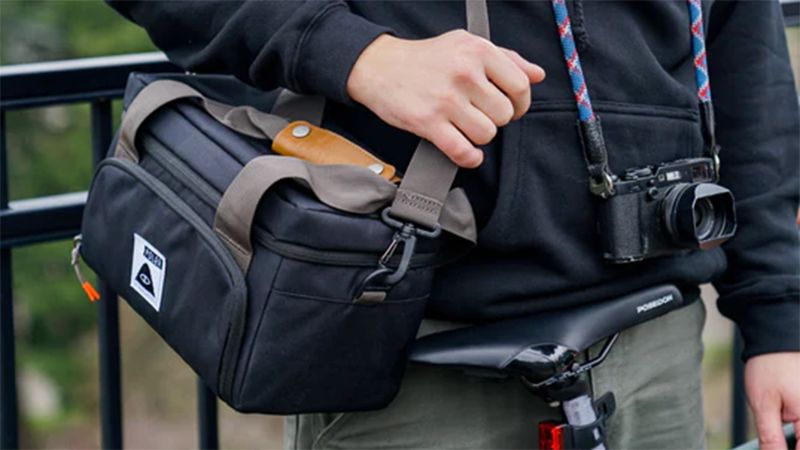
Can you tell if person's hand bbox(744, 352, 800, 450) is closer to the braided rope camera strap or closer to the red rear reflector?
the red rear reflector

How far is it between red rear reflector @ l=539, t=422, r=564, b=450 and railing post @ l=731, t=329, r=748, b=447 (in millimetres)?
1671

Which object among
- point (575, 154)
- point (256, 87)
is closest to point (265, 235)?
point (256, 87)

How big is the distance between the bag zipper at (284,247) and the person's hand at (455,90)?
14 cm

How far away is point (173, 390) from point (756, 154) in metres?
11.1

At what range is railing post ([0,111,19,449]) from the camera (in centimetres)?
223

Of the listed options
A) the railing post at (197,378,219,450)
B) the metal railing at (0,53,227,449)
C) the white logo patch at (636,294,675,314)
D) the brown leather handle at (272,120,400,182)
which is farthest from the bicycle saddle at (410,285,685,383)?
the railing post at (197,378,219,450)

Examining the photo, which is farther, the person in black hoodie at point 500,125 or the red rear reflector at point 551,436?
the red rear reflector at point 551,436

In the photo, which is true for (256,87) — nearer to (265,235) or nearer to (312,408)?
(265,235)

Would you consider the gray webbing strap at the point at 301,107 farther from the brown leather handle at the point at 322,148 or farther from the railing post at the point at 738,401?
the railing post at the point at 738,401

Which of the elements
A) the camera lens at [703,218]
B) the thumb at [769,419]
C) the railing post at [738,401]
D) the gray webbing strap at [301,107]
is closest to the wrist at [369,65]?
the gray webbing strap at [301,107]

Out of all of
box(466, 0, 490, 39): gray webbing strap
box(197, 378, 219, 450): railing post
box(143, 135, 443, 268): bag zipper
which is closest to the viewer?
box(143, 135, 443, 268): bag zipper

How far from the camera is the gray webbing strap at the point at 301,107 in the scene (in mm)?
1659

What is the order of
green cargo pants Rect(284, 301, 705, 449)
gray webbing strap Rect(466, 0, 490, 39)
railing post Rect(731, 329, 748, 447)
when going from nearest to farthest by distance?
gray webbing strap Rect(466, 0, 490, 39) → green cargo pants Rect(284, 301, 705, 449) → railing post Rect(731, 329, 748, 447)

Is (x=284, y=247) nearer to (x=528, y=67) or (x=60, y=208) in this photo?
(x=528, y=67)
